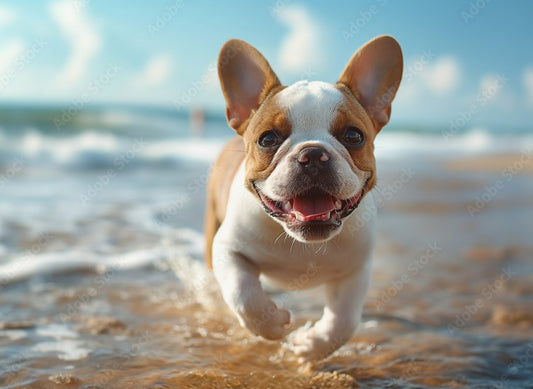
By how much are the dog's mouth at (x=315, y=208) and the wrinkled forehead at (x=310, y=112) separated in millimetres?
281

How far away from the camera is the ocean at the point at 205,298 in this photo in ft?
11.2

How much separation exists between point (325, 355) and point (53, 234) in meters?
4.48

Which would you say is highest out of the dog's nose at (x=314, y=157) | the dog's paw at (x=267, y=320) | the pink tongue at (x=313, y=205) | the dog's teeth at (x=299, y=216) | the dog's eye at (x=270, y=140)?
the dog's eye at (x=270, y=140)

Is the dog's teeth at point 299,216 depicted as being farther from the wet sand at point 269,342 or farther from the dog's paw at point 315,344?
the wet sand at point 269,342

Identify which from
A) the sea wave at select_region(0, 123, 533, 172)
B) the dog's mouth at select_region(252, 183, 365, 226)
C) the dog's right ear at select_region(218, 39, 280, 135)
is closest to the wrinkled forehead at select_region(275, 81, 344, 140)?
the dog's mouth at select_region(252, 183, 365, 226)

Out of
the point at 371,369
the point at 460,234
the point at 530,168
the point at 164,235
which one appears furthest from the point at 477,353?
the point at 530,168

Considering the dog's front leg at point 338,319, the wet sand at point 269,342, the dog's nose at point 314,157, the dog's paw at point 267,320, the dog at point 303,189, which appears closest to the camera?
the dog's nose at point 314,157

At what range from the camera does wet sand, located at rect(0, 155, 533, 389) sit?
3.32 m

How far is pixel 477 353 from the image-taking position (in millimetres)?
3799

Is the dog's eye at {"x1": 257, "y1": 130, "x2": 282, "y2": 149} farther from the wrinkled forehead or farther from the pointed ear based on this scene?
the pointed ear

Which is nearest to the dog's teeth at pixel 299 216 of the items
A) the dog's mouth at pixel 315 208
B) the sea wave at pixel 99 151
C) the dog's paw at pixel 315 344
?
the dog's mouth at pixel 315 208

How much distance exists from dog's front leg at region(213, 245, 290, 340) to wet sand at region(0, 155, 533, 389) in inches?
13.4

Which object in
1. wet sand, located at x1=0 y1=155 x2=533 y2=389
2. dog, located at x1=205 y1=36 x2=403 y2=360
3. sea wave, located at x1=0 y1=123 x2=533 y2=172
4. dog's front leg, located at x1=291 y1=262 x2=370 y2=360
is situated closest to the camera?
dog, located at x1=205 y1=36 x2=403 y2=360

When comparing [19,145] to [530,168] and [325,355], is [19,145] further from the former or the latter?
[325,355]
